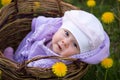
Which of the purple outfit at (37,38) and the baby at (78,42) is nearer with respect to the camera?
the baby at (78,42)

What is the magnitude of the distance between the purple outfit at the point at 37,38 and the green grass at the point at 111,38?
0.94 feet

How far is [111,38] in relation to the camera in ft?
7.95

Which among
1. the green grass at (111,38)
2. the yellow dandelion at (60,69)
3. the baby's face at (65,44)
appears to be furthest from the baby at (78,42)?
the green grass at (111,38)

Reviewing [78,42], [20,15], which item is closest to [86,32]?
[78,42]

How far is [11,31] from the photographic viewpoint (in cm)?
210

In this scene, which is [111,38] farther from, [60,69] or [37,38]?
[60,69]

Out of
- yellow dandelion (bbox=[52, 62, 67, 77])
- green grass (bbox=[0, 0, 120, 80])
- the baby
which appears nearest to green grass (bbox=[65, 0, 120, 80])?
green grass (bbox=[0, 0, 120, 80])

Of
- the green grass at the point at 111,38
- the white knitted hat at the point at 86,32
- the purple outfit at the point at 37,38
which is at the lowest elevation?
the green grass at the point at 111,38

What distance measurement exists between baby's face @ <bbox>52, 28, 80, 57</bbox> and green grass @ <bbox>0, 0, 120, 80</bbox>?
29 cm

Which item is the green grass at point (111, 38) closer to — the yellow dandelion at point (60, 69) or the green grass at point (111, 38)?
the green grass at point (111, 38)

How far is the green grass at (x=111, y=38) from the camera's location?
206cm

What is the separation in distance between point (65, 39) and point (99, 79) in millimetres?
354

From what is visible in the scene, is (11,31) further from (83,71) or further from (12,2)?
(83,71)

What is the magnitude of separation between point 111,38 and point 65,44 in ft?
2.24
